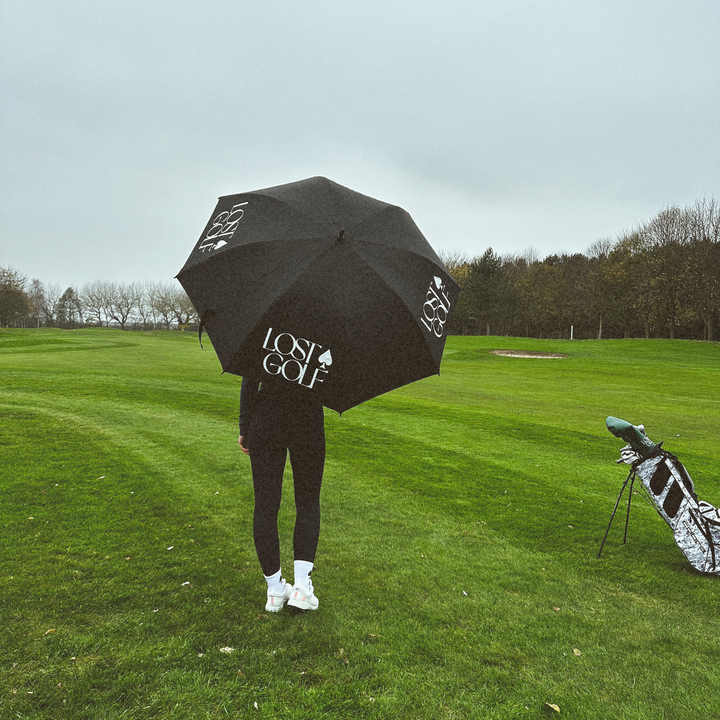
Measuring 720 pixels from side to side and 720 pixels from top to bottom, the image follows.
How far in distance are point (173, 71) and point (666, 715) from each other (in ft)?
99.5

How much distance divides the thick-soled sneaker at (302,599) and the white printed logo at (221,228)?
2.22m

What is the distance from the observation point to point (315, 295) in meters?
2.60

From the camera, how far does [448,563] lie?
398 centimetres

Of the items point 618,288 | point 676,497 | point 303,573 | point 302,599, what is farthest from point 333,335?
point 618,288

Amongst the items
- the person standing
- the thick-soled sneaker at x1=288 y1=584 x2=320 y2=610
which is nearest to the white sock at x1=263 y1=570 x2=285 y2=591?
the person standing

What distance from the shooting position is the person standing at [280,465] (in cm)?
290

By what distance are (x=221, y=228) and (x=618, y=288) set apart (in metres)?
52.1

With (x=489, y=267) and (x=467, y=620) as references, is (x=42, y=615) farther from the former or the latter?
(x=489, y=267)

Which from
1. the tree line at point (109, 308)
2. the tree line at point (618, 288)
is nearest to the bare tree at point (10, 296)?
the tree line at point (109, 308)

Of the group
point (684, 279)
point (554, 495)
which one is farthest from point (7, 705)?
point (684, 279)

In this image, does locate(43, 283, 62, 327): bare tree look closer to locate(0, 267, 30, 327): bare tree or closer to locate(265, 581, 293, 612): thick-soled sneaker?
locate(0, 267, 30, 327): bare tree

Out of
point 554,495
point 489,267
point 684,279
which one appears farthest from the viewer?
point 489,267

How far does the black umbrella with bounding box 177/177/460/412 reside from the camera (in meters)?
2.60

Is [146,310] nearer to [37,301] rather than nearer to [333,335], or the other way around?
[37,301]
